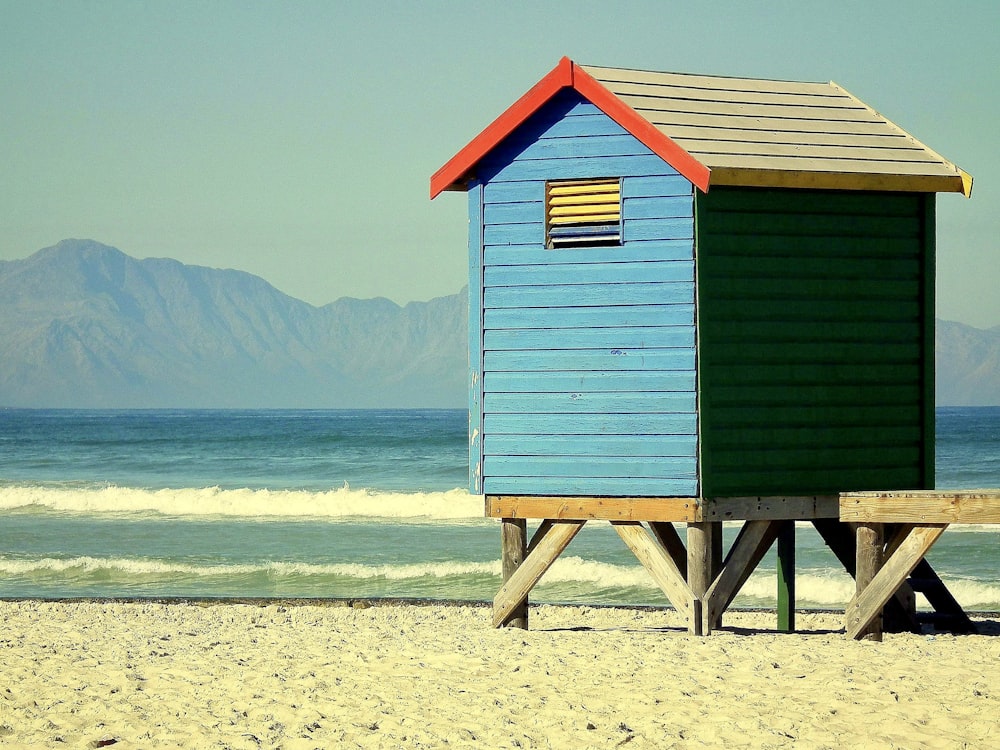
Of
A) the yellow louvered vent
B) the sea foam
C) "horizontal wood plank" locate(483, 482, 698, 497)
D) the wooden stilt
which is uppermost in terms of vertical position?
the yellow louvered vent

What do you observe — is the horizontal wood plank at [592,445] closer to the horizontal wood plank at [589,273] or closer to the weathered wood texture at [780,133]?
the horizontal wood plank at [589,273]

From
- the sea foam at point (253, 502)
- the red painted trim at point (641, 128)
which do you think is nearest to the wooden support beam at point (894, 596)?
the red painted trim at point (641, 128)

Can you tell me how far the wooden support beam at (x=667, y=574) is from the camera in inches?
426

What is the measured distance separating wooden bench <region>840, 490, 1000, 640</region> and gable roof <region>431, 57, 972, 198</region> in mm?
2661

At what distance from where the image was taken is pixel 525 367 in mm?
10805

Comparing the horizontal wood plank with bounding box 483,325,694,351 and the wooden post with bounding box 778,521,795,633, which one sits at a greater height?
the horizontal wood plank with bounding box 483,325,694,351

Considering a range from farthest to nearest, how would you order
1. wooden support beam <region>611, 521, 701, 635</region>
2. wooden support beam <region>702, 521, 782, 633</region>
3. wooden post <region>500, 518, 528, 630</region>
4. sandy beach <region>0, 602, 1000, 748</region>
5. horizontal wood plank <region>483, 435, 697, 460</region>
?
wooden post <region>500, 518, 528, 630</region>, wooden support beam <region>702, 521, 782, 633</region>, wooden support beam <region>611, 521, 701, 635</region>, horizontal wood plank <region>483, 435, 697, 460</region>, sandy beach <region>0, 602, 1000, 748</region>

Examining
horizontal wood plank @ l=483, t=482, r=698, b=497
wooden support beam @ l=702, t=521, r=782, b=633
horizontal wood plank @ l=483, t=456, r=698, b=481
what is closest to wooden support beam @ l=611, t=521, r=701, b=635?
wooden support beam @ l=702, t=521, r=782, b=633

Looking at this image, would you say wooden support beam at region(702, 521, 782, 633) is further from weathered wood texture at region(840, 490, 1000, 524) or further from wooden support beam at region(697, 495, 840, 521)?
weathered wood texture at region(840, 490, 1000, 524)

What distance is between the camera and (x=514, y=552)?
37.8ft

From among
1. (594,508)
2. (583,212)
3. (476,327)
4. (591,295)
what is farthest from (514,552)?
(583,212)

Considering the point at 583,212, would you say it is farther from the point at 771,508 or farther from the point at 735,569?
the point at 735,569

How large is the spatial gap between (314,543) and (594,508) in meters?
15.2

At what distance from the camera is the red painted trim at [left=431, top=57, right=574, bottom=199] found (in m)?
10.6
